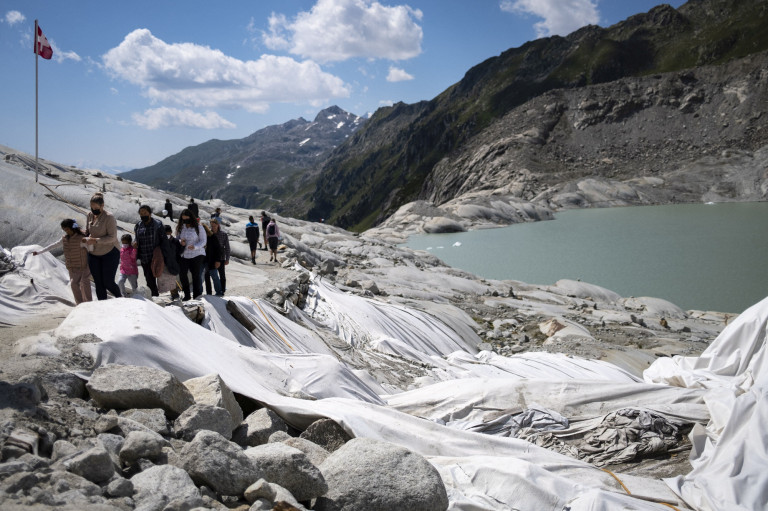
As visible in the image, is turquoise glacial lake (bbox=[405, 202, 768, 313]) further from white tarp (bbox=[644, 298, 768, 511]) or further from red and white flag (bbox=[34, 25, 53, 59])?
red and white flag (bbox=[34, 25, 53, 59])

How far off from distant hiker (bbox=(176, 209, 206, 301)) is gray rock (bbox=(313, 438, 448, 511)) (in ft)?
22.4

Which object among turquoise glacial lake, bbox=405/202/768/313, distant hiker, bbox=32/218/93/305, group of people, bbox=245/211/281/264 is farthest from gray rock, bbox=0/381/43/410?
turquoise glacial lake, bbox=405/202/768/313

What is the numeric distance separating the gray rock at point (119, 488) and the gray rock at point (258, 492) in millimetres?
793

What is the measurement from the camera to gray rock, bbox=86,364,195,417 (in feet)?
16.0

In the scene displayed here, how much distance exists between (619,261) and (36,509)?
36.6 m

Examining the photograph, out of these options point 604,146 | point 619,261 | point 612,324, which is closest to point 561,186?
point 604,146

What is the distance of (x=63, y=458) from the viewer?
11.6 ft

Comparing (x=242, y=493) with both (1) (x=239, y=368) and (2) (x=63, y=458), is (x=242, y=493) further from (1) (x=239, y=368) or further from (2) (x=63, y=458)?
(1) (x=239, y=368)

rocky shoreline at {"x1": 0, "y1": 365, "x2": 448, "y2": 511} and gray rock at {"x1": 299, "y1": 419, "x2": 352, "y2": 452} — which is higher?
rocky shoreline at {"x1": 0, "y1": 365, "x2": 448, "y2": 511}

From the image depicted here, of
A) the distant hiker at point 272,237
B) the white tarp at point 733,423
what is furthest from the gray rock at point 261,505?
the distant hiker at point 272,237

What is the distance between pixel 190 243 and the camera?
398 inches

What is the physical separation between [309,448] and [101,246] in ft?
18.8

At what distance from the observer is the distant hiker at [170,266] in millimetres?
9977

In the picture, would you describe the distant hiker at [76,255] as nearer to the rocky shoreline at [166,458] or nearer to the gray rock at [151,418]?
the rocky shoreline at [166,458]
